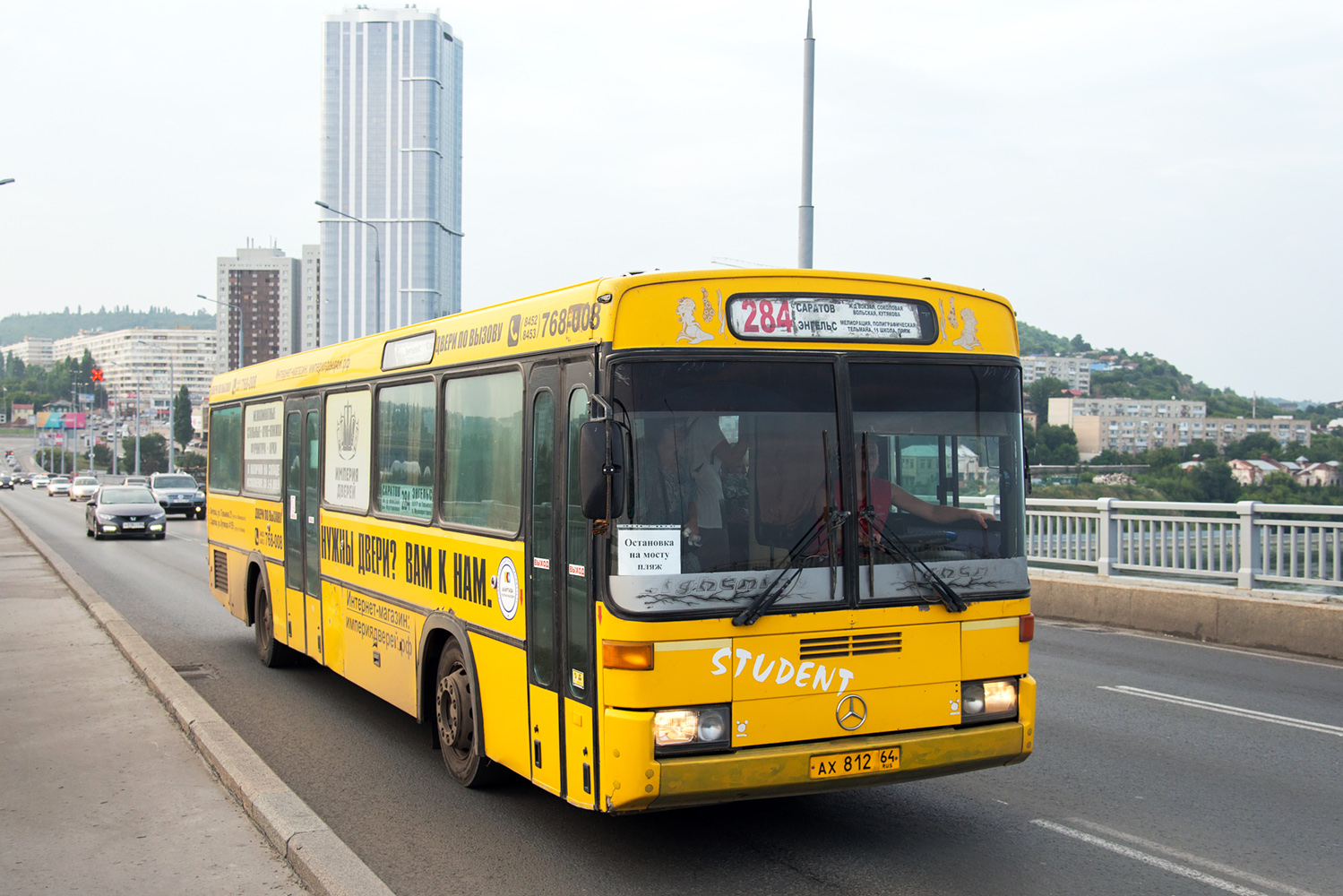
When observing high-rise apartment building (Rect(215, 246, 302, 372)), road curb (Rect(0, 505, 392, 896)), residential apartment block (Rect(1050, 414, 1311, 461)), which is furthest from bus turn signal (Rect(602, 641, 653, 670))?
high-rise apartment building (Rect(215, 246, 302, 372))

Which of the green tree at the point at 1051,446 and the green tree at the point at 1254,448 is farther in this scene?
the green tree at the point at 1254,448

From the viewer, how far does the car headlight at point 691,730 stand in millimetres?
4770

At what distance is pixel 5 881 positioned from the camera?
504 cm

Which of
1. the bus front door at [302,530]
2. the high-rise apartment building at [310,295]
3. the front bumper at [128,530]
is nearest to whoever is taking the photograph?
the bus front door at [302,530]

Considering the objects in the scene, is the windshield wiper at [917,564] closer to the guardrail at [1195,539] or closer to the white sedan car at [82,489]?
the guardrail at [1195,539]

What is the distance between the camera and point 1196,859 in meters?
5.23

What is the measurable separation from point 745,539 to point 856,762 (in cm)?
112

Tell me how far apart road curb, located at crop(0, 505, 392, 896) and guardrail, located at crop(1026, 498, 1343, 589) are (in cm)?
744

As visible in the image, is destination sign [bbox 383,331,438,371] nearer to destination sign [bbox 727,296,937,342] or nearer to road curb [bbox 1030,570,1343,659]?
destination sign [bbox 727,296,937,342]

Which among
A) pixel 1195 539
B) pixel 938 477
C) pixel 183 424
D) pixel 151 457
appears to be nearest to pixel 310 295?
pixel 1195 539

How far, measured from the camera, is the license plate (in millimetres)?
4941

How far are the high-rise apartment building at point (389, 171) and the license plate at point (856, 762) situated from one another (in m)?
39.7

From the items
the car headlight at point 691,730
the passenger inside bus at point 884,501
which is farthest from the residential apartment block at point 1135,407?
the car headlight at point 691,730

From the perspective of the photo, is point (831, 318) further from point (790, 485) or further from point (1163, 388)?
point (1163, 388)
